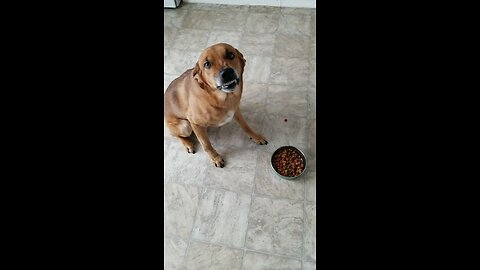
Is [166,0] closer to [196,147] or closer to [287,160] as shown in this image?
[196,147]

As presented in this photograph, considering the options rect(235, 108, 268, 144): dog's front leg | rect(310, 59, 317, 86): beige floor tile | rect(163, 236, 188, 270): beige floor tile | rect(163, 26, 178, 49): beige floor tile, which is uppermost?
rect(310, 59, 317, 86): beige floor tile

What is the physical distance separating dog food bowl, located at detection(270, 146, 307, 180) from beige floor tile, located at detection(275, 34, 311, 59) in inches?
48.4

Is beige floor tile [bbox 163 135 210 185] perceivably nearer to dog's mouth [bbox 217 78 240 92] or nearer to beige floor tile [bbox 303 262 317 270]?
dog's mouth [bbox 217 78 240 92]

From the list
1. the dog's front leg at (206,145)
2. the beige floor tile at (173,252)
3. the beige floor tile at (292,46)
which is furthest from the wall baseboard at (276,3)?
the beige floor tile at (173,252)

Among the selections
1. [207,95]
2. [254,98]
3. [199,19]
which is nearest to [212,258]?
[207,95]

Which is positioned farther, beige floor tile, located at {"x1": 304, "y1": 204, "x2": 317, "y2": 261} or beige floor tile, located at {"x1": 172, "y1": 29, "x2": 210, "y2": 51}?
beige floor tile, located at {"x1": 172, "y1": 29, "x2": 210, "y2": 51}

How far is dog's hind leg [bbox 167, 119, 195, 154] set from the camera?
2.42 meters

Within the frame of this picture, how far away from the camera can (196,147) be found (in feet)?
8.93

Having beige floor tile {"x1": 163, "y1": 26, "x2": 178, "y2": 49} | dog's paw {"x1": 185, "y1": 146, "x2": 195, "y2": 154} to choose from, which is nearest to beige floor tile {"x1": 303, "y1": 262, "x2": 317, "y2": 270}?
dog's paw {"x1": 185, "y1": 146, "x2": 195, "y2": 154}

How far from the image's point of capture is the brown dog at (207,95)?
76.3 inches

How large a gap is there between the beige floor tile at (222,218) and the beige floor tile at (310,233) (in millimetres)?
441

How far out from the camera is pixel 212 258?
223 cm

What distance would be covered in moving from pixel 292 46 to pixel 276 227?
77.1 inches
